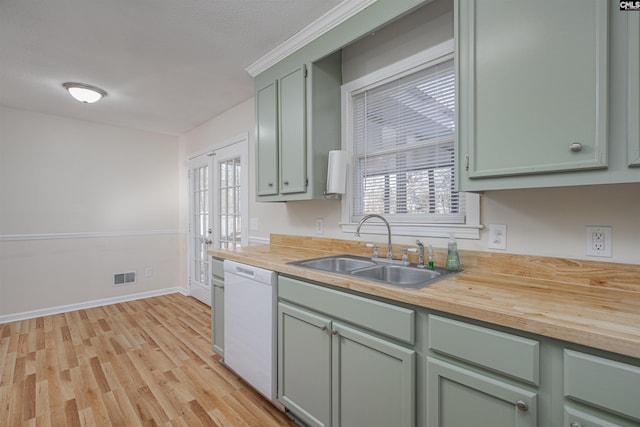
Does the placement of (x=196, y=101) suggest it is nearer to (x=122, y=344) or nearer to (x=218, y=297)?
(x=218, y=297)

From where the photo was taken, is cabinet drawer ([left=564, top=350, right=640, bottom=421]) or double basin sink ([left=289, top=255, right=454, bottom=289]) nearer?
Answer: cabinet drawer ([left=564, top=350, right=640, bottom=421])

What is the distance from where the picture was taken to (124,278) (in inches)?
168

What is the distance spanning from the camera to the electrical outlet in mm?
1250

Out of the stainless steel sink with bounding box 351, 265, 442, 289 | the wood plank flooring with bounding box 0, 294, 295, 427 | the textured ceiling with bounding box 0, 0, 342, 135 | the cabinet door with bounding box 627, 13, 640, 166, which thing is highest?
the textured ceiling with bounding box 0, 0, 342, 135

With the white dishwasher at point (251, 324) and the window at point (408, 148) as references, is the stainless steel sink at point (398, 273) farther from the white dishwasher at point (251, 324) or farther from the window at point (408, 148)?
the white dishwasher at point (251, 324)

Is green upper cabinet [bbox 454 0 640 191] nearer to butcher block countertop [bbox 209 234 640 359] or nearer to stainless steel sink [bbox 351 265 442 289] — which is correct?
butcher block countertop [bbox 209 234 640 359]

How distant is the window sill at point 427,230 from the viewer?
5.34 feet

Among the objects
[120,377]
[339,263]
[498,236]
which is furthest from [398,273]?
[120,377]

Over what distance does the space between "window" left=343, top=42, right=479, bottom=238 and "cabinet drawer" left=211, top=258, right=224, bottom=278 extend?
1053 millimetres

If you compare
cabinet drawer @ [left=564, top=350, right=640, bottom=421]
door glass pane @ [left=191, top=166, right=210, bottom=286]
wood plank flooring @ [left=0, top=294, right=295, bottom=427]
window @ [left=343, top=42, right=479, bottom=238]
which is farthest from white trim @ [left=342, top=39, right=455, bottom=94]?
door glass pane @ [left=191, top=166, right=210, bottom=286]

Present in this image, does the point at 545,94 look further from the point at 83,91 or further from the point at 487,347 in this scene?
the point at 83,91

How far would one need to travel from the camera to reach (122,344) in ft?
9.43

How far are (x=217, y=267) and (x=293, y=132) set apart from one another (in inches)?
48.6

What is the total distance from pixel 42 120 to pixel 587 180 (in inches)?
202
